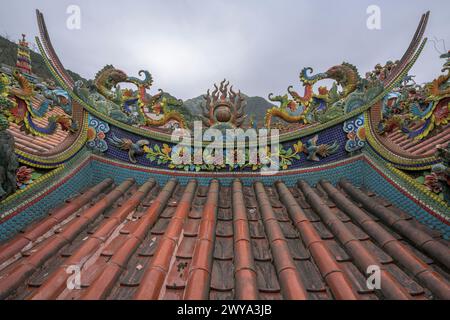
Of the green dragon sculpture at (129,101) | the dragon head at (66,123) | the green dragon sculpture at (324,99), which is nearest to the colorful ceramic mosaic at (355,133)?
the green dragon sculpture at (324,99)

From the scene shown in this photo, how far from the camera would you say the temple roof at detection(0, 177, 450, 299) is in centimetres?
220

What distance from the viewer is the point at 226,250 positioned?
2.81 m

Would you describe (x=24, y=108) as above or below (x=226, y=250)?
above

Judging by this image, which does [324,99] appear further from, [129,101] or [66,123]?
[66,123]

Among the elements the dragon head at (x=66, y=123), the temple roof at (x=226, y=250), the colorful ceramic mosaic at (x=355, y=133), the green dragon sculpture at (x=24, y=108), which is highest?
the colorful ceramic mosaic at (x=355, y=133)

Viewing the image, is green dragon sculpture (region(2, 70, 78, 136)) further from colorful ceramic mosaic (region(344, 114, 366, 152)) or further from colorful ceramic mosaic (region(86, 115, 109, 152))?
colorful ceramic mosaic (region(344, 114, 366, 152))

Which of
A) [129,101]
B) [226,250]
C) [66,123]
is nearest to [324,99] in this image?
[226,250]

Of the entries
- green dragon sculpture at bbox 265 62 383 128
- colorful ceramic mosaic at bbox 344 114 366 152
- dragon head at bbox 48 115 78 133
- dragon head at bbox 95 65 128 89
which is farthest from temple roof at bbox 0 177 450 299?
dragon head at bbox 95 65 128 89

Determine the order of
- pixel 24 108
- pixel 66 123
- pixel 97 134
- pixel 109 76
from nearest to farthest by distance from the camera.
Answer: pixel 24 108 → pixel 66 123 → pixel 97 134 → pixel 109 76

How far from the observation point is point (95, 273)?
94.0 inches

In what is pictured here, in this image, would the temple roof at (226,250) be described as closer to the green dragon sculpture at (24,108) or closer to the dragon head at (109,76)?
the green dragon sculpture at (24,108)

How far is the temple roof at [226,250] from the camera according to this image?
2.20 meters

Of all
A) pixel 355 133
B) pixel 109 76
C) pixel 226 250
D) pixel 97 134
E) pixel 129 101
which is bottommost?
pixel 226 250
